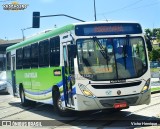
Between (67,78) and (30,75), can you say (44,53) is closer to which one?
(30,75)

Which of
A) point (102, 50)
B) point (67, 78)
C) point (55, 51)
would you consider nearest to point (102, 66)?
point (102, 50)

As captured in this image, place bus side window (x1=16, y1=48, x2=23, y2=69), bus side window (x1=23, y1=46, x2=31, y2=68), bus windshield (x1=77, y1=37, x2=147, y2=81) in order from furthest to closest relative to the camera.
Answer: bus side window (x1=16, y1=48, x2=23, y2=69), bus side window (x1=23, y1=46, x2=31, y2=68), bus windshield (x1=77, y1=37, x2=147, y2=81)

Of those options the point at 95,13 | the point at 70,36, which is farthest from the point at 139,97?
the point at 95,13

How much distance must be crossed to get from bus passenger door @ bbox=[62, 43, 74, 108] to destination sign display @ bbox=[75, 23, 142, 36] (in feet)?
3.39

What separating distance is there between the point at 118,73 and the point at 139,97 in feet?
3.40

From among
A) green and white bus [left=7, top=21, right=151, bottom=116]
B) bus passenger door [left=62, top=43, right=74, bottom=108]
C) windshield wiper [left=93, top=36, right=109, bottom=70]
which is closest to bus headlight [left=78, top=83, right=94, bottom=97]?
green and white bus [left=7, top=21, right=151, bottom=116]

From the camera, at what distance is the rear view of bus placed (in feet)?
38.1

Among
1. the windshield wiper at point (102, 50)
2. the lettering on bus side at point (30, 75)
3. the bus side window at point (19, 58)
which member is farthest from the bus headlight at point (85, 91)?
the bus side window at point (19, 58)

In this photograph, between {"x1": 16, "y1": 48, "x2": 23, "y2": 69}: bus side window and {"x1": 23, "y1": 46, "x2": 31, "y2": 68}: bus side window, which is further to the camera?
{"x1": 16, "y1": 48, "x2": 23, "y2": 69}: bus side window

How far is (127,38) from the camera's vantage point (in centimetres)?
1235

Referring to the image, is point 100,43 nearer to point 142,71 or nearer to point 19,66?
point 142,71

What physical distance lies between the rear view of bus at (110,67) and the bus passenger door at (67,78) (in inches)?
26.0

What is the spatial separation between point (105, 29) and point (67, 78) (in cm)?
210

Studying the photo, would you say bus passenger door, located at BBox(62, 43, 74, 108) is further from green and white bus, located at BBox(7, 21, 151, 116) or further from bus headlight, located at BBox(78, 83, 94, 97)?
bus headlight, located at BBox(78, 83, 94, 97)
